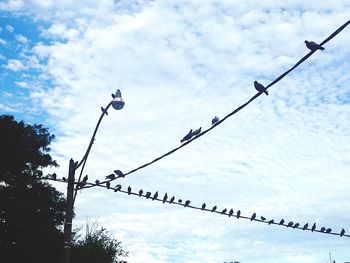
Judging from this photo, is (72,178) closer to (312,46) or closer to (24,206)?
(312,46)

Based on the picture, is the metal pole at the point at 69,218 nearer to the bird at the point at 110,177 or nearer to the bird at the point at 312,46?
the bird at the point at 110,177

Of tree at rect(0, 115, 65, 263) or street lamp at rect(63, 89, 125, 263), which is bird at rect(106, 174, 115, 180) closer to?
street lamp at rect(63, 89, 125, 263)

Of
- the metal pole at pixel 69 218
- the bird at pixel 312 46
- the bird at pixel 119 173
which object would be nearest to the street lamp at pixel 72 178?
the metal pole at pixel 69 218

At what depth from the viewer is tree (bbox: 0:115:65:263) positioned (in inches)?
1150

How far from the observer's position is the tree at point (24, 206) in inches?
1150

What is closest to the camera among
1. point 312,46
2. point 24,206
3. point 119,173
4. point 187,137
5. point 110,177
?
point 312,46

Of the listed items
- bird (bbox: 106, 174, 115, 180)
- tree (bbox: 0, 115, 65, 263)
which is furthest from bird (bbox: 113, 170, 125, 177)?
tree (bbox: 0, 115, 65, 263)

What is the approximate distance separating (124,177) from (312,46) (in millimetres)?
6876

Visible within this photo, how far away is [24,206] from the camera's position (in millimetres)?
29719

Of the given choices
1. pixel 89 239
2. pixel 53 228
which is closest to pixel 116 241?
pixel 89 239

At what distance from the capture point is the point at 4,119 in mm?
31938

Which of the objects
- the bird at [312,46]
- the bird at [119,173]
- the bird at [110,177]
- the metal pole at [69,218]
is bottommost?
the metal pole at [69,218]

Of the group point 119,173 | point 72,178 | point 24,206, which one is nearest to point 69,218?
point 72,178

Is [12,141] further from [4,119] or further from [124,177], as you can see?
[124,177]
